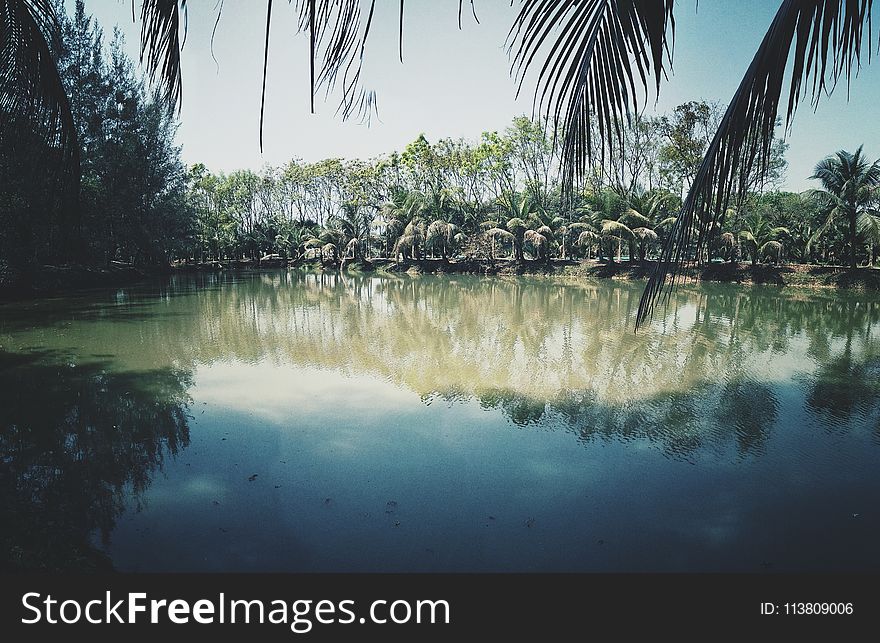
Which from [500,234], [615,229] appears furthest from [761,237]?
[500,234]

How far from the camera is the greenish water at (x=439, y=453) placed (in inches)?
108

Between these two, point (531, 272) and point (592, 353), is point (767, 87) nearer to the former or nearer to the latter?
point (592, 353)

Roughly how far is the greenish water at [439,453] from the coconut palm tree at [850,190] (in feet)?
40.6

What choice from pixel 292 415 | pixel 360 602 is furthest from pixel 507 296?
pixel 360 602

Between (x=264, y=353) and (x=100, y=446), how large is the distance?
3676 mm

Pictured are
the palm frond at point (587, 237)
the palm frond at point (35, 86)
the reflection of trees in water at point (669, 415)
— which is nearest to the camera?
the palm frond at point (35, 86)

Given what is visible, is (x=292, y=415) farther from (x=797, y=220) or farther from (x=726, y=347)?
(x=797, y=220)

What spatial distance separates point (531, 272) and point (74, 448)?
2454 centimetres

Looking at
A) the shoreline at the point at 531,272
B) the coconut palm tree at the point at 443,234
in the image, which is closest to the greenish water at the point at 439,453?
the shoreline at the point at 531,272

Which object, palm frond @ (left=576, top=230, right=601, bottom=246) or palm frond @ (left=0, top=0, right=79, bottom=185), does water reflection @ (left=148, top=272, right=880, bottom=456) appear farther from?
palm frond @ (left=576, top=230, right=601, bottom=246)

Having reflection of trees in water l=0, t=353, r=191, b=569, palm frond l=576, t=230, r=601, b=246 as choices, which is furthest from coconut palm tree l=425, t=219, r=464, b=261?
reflection of trees in water l=0, t=353, r=191, b=569

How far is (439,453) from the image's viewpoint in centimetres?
398

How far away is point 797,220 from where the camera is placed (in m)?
23.2

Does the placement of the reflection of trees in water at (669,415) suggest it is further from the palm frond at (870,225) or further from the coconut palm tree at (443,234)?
the coconut palm tree at (443,234)
